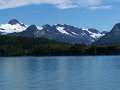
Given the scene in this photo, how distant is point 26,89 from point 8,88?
10.0 feet

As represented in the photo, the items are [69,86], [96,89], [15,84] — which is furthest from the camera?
[15,84]

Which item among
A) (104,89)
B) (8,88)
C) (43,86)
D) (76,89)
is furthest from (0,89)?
(104,89)

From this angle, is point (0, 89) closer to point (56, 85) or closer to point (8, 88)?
point (8, 88)

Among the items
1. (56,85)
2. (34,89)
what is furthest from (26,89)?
(56,85)

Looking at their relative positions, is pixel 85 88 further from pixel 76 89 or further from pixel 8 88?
pixel 8 88

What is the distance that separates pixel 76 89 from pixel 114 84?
7581 millimetres

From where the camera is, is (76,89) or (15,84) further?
(15,84)

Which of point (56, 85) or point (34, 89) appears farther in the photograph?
point (56, 85)

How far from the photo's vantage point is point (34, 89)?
58.7 metres

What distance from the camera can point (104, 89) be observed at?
57.0 meters

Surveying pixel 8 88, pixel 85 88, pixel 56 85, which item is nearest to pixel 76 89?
pixel 85 88

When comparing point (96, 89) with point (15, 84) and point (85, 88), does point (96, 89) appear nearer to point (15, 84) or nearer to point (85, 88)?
point (85, 88)

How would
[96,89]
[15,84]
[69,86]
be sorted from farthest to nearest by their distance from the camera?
[15,84] < [69,86] < [96,89]

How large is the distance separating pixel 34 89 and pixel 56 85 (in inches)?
207
